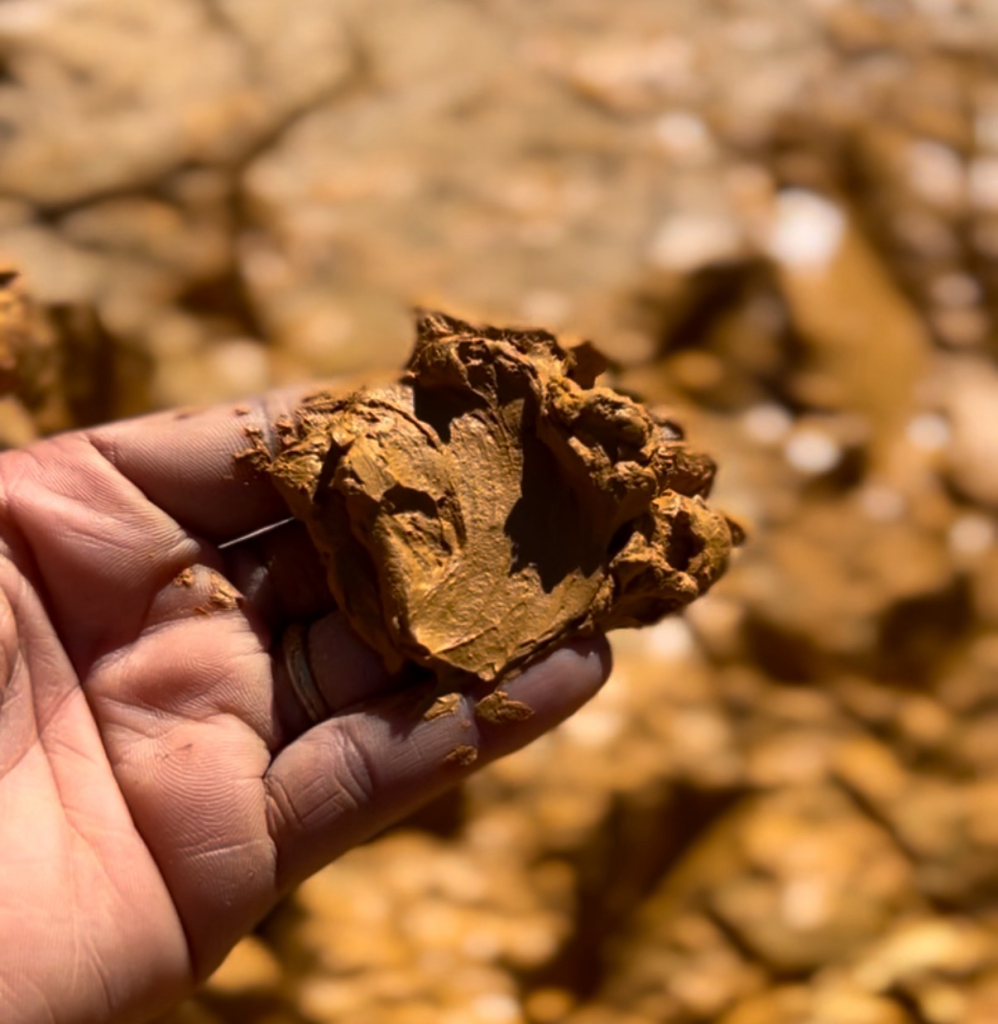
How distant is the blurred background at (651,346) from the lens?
1294mm

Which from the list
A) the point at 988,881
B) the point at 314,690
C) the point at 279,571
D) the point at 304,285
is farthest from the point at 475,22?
the point at 988,881

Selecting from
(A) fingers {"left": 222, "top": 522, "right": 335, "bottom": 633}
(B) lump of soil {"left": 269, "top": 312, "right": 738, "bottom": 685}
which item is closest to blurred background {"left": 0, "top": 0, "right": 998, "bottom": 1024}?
(B) lump of soil {"left": 269, "top": 312, "right": 738, "bottom": 685}

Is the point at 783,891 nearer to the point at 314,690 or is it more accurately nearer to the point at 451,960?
the point at 451,960

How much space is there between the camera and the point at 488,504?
3.31 feet

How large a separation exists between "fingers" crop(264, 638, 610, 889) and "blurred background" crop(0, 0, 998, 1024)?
351mm

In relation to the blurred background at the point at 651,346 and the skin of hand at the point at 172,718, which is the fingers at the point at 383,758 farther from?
the blurred background at the point at 651,346

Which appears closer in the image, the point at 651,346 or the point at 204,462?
the point at 204,462

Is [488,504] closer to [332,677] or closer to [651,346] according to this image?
[332,677]

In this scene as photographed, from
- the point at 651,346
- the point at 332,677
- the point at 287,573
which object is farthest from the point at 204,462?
the point at 651,346

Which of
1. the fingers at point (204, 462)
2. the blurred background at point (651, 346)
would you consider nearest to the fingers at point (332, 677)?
the fingers at point (204, 462)

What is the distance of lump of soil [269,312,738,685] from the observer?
98 centimetres

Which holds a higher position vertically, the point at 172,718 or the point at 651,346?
the point at 651,346

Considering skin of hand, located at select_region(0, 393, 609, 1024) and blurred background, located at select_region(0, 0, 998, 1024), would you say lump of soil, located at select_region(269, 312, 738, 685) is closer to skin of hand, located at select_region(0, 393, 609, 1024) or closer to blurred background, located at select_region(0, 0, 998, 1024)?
skin of hand, located at select_region(0, 393, 609, 1024)

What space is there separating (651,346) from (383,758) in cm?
81
